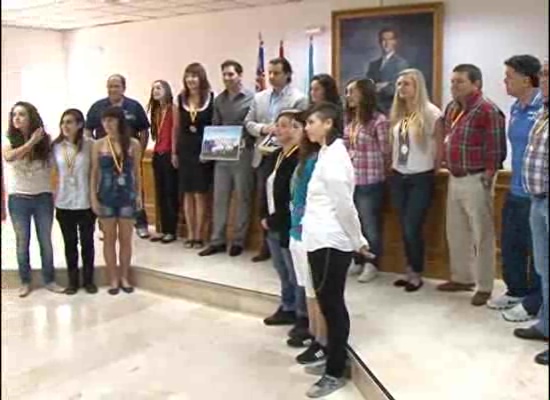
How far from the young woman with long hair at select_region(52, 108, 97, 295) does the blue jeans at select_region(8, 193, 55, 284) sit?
0.08m

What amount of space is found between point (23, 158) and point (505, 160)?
283 centimetres

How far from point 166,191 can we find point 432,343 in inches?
103

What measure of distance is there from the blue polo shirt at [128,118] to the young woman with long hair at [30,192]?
37 cm

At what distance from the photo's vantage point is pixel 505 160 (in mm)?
3309

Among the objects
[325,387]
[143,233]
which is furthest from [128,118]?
[325,387]

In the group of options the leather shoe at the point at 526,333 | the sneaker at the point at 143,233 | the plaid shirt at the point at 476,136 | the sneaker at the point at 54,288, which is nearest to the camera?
the leather shoe at the point at 526,333

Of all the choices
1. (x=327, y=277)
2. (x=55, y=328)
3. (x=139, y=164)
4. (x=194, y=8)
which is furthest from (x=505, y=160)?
(x=194, y=8)

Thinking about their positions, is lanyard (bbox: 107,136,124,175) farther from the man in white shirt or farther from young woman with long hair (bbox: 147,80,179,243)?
the man in white shirt

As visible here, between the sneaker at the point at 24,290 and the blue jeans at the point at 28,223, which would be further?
the sneaker at the point at 24,290

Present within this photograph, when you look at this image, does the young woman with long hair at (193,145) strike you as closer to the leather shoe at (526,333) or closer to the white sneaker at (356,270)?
the white sneaker at (356,270)

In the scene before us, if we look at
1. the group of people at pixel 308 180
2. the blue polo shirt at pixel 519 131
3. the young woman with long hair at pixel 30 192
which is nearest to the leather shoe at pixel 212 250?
the group of people at pixel 308 180

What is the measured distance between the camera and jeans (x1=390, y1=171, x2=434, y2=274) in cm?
374

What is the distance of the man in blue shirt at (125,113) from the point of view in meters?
4.34

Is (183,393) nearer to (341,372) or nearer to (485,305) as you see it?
(341,372)
